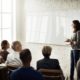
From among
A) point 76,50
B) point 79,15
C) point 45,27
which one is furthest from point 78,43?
point 45,27

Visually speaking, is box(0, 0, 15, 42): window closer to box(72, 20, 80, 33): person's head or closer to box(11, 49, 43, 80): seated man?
box(72, 20, 80, 33): person's head

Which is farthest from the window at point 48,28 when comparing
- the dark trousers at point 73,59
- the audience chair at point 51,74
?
the audience chair at point 51,74

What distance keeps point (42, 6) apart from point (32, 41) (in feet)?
3.11

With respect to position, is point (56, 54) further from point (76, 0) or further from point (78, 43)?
point (76, 0)

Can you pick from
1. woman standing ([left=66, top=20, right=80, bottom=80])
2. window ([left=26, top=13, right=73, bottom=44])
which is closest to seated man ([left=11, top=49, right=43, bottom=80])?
woman standing ([left=66, top=20, right=80, bottom=80])

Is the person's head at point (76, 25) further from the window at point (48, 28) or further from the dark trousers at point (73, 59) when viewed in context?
the dark trousers at point (73, 59)

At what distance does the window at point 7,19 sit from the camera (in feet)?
22.8

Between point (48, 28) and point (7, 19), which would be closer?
point (48, 28)

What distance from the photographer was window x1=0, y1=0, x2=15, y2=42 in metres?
6.96

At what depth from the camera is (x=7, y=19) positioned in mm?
7023

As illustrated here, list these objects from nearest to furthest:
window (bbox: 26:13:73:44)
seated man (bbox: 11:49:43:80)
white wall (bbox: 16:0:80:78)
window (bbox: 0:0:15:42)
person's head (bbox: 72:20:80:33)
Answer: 1. seated man (bbox: 11:49:43:80)
2. person's head (bbox: 72:20:80:33)
3. white wall (bbox: 16:0:80:78)
4. window (bbox: 26:13:73:44)
5. window (bbox: 0:0:15:42)

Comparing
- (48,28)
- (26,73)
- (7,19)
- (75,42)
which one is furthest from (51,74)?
(7,19)

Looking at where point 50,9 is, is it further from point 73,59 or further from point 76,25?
point 73,59

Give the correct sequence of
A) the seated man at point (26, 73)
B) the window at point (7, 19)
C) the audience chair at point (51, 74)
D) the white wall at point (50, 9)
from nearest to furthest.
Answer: the seated man at point (26, 73), the audience chair at point (51, 74), the white wall at point (50, 9), the window at point (7, 19)
